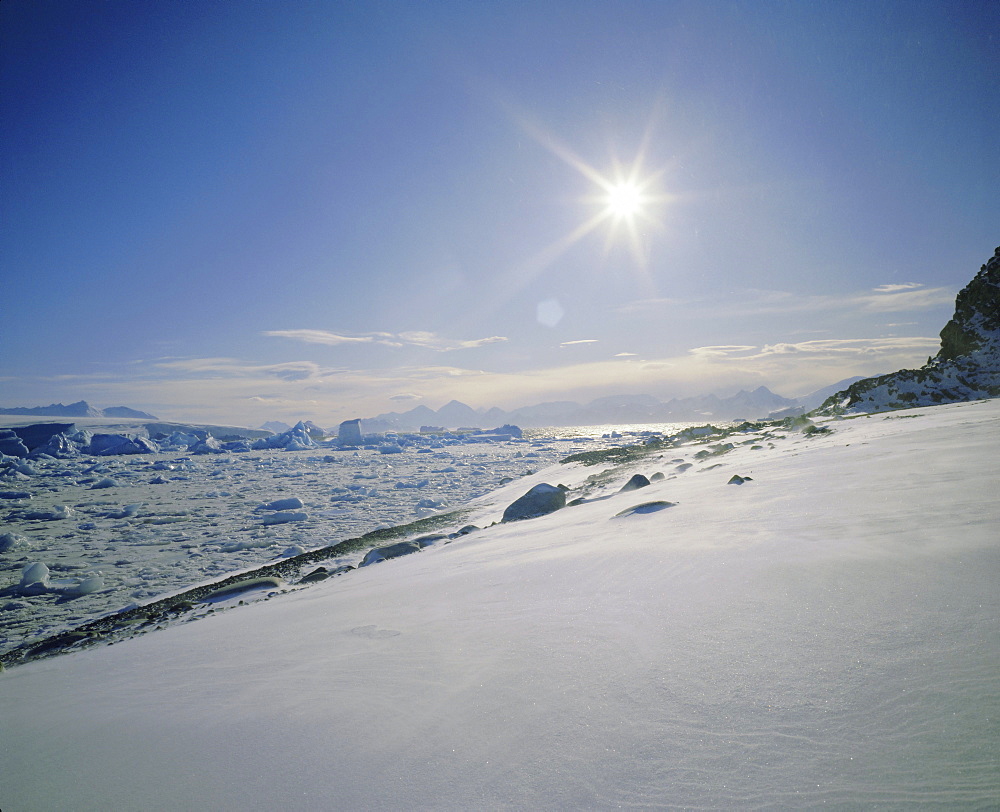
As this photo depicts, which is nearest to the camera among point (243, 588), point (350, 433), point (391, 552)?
point (243, 588)

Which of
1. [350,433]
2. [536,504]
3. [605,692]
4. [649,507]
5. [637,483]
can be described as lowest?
[536,504]

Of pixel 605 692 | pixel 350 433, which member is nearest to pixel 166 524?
pixel 605 692

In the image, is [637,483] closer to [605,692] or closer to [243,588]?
[243,588]

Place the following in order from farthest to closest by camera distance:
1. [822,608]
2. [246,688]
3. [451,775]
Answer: [246,688] → [822,608] → [451,775]

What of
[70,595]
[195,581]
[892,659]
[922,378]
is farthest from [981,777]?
[922,378]

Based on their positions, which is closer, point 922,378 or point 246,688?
point 246,688

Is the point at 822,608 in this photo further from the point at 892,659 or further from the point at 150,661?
the point at 150,661

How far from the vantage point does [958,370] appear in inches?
423

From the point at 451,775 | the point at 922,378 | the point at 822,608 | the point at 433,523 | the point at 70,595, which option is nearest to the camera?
the point at 451,775

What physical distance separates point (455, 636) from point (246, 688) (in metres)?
0.86

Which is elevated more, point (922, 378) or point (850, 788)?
point (922, 378)

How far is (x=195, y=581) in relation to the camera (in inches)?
270

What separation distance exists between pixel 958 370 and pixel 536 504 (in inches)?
441

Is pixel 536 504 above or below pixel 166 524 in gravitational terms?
above
